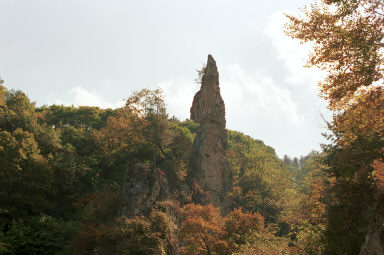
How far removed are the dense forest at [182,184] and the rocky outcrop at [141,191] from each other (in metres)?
0.27

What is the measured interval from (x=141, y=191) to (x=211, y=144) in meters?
16.1

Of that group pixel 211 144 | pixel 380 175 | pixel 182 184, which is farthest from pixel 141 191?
pixel 380 175

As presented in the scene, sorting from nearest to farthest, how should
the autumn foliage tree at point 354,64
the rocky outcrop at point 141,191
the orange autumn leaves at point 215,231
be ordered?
the autumn foliage tree at point 354,64, the orange autumn leaves at point 215,231, the rocky outcrop at point 141,191

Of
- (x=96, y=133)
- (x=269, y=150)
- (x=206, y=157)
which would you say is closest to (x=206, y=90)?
(x=206, y=157)

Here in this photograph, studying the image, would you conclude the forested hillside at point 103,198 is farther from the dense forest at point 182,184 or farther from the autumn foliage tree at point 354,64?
the autumn foliage tree at point 354,64

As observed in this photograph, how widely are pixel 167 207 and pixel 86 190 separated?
12053 mm

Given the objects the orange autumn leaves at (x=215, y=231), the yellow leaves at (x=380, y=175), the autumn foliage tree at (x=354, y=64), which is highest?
the autumn foliage tree at (x=354, y=64)

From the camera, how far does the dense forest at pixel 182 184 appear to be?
41.1 ft

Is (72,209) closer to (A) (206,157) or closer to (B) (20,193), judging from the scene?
(B) (20,193)

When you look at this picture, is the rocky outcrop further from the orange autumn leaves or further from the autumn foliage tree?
the autumn foliage tree

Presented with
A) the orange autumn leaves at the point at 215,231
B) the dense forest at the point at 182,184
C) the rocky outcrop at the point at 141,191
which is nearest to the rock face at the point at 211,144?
the dense forest at the point at 182,184

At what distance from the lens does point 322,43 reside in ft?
41.9

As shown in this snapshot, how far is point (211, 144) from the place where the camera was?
3947 cm

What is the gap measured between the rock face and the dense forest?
139cm
